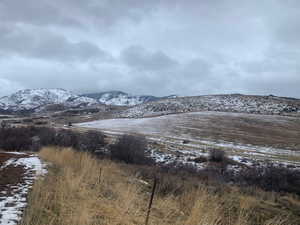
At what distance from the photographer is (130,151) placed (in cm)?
2100

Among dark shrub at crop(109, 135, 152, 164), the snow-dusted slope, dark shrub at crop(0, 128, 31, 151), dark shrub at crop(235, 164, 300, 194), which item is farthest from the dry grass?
the snow-dusted slope

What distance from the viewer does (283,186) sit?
1435 cm

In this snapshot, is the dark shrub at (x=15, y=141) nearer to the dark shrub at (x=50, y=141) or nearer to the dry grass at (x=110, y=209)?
the dark shrub at (x=50, y=141)

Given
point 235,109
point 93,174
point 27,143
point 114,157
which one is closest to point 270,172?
point 114,157

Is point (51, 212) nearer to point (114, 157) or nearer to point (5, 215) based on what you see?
point (5, 215)

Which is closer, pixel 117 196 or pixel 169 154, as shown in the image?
pixel 117 196

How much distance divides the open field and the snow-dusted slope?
37.8 ft

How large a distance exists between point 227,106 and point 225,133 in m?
36.4

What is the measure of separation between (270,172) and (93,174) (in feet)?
49.5

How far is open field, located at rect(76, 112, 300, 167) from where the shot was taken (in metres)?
31.0

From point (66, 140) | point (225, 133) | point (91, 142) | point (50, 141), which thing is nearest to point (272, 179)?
point (91, 142)

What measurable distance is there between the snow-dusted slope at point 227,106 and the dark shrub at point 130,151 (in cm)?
5075

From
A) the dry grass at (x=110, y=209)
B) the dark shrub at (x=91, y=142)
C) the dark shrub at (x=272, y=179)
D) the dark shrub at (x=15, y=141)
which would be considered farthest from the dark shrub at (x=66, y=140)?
the dry grass at (x=110, y=209)

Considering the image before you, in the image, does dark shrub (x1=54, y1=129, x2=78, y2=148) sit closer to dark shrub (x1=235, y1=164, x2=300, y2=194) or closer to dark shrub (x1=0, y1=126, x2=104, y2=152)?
dark shrub (x1=0, y1=126, x2=104, y2=152)
